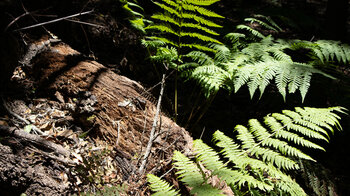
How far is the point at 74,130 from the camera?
6.23ft

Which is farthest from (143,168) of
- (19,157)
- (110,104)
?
(19,157)

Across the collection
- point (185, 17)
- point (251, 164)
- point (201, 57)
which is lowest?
point (251, 164)

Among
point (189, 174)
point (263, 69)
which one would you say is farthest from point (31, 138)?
point (263, 69)

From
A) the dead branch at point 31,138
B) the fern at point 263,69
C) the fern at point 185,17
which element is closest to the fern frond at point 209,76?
the fern at point 263,69

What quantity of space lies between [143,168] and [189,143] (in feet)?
1.83

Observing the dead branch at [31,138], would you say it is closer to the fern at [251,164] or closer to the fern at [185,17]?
the fern at [251,164]

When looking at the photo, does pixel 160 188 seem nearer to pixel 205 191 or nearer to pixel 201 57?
pixel 205 191

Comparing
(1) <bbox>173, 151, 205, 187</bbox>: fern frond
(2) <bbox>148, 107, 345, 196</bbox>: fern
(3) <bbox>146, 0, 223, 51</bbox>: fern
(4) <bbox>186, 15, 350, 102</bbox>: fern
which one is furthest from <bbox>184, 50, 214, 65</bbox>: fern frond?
(1) <bbox>173, 151, 205, 187</bbox>: fern frond

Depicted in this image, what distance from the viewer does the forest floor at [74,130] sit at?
142 cm

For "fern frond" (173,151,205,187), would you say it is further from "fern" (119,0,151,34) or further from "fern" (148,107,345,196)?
"fern" (119,0,151,34)

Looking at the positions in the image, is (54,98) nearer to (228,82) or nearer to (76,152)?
(76,152)

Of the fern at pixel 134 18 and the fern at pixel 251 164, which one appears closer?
the fern at pixel 251 164

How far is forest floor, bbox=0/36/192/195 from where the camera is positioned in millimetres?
1423

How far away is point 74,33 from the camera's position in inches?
104
